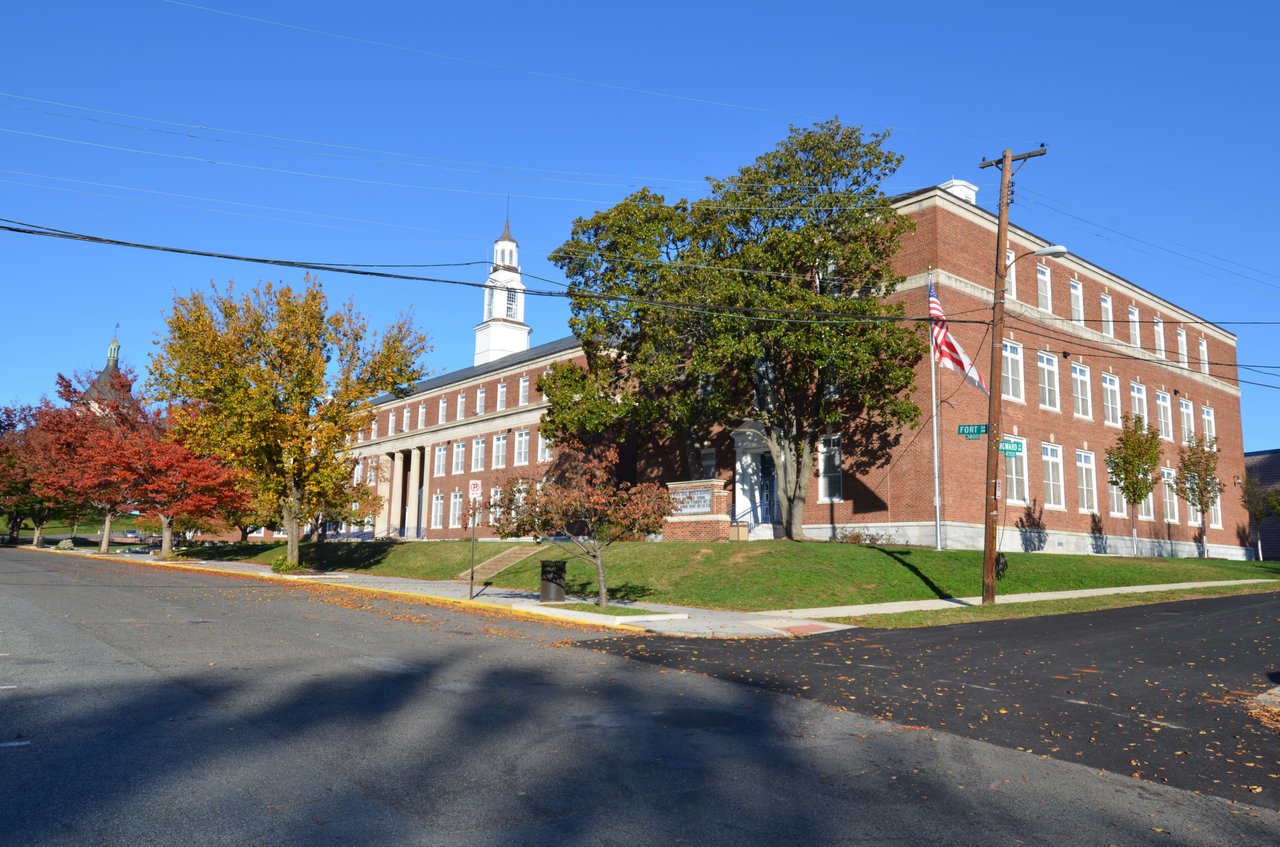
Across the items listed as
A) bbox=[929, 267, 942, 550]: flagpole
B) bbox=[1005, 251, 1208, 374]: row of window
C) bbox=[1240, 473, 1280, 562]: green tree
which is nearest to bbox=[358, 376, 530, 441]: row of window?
bbox=[929, 267, 942, 550]: flagpole

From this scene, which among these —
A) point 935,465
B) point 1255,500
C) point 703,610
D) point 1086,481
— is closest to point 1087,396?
point 1086,481

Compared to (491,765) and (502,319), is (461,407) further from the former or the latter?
(491,765)

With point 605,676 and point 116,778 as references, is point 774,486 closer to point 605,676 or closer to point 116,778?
point 605,676

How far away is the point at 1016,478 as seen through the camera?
3403cm

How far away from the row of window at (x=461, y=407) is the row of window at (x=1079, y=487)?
29.0 m

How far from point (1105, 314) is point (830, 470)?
1646 cm

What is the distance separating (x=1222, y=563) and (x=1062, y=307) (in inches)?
503

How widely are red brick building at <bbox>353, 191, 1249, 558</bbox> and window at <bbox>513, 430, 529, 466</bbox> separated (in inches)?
3.6

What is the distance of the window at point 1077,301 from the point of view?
3872 centimetres

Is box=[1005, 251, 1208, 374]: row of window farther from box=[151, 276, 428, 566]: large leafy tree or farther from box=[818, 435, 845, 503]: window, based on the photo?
box=[151, 276, 428, 566]: large leafy tree

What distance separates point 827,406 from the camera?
32688 millimetres

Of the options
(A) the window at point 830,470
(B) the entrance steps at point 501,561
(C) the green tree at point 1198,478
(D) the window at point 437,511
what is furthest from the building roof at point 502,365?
(C) the green tree at point 1198,478

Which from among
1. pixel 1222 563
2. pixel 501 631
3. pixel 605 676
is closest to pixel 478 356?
pixel 1222 563

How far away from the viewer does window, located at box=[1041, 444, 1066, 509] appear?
35.5m
